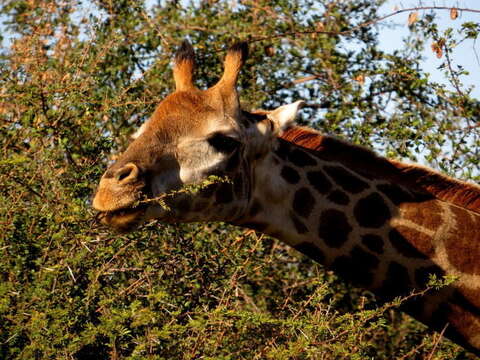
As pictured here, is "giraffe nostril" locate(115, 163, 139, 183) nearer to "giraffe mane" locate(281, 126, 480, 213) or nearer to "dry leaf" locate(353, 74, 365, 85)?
"giraffe mane" locate(281, 126, 480, 213)

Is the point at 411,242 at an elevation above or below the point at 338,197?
below

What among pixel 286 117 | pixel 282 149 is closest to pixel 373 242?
pixel 282 149

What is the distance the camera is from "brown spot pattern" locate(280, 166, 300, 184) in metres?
4.98

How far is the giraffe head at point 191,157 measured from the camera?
4219 mm

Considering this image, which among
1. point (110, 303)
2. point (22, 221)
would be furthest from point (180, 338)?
point (22, 221)

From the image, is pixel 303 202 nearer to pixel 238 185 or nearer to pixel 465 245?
pixel 238 185

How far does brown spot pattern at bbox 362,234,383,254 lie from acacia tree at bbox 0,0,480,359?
359 millimetres

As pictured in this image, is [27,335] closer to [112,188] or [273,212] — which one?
[112,188]

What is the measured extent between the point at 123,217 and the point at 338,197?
145cm

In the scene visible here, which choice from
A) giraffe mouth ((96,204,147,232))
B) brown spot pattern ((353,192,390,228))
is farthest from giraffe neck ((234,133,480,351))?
giraffe mouth ((96,204,147,232))

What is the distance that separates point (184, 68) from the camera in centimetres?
515

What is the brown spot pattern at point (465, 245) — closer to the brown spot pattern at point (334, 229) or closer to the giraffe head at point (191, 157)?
the brown spot pattern at point (334, 229)

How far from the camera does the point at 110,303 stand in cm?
457

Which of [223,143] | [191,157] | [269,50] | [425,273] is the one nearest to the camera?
[191,157]
